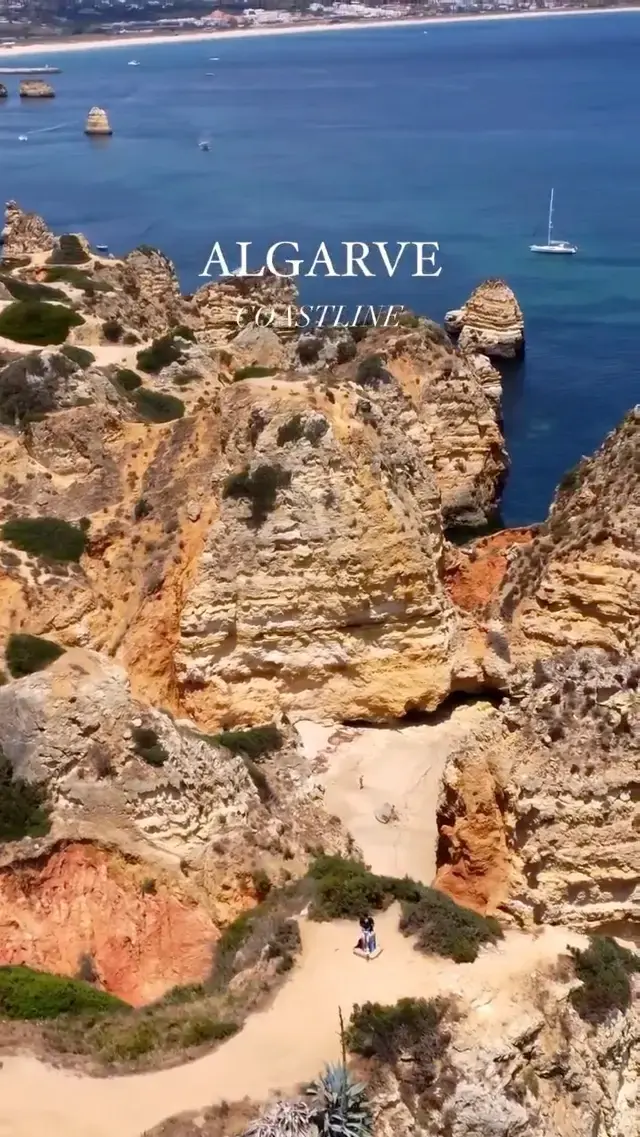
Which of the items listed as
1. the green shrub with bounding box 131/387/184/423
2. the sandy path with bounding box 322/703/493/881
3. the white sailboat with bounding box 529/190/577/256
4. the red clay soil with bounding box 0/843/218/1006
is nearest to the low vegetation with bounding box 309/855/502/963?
the red clay soil with bounding box 0/843/218/1006

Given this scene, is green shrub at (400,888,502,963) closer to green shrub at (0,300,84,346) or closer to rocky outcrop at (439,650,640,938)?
rocky outcrop at (439,650,640,938)

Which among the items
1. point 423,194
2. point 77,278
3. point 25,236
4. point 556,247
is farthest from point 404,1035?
point 423,194

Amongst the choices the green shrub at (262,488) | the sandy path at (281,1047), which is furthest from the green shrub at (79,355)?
the sandy path at (281,1047)

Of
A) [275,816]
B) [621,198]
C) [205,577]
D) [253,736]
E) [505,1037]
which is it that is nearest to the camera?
[505,1037]

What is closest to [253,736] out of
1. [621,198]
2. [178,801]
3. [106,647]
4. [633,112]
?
[178,801]

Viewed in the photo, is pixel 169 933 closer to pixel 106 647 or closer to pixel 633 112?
pixel 106 647

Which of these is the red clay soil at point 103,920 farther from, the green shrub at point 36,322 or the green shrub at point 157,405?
the green shrub at point 36,322
